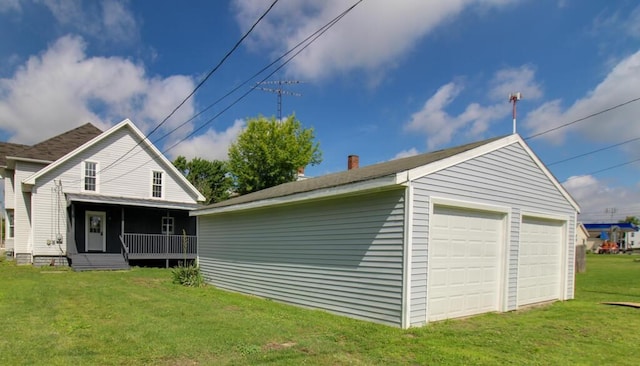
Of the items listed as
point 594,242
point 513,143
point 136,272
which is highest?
point 513,143

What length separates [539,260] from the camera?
1005 cm

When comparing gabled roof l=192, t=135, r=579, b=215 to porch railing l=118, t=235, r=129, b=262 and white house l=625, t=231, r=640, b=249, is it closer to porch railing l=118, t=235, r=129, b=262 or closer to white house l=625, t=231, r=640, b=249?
porch railing l=118, t=235, r=129, b=262

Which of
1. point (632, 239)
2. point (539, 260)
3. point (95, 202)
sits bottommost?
point (632, 239)

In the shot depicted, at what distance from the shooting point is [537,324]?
7.52 meters

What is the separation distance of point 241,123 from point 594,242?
57.4 metres

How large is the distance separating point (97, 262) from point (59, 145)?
7700 millimetres

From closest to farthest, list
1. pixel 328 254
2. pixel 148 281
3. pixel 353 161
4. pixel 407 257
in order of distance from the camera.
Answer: pixel 407 257, pixel 328 254, pixel 148 281, pixel 353 161

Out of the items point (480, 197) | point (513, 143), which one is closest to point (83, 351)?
point (480, 197)

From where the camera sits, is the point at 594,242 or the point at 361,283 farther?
the point at 594,242

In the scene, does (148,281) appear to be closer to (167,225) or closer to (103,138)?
(167,225)

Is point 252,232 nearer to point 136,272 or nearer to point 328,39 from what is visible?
point 328,39

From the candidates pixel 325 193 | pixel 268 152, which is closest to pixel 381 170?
pixel 325 193

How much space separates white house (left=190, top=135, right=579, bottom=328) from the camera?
713cm

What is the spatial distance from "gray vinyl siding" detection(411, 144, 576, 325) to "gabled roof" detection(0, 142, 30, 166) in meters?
25.0
